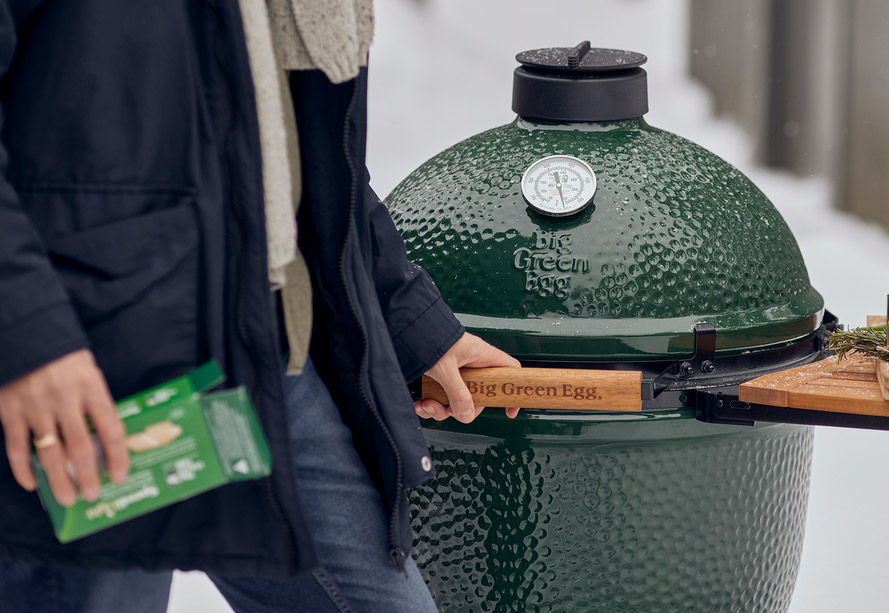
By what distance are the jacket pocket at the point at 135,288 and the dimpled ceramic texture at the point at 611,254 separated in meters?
Result: 0.84

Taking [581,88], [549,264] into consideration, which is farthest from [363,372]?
[581,88]

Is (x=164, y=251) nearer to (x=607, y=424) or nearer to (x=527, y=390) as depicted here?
(x=527, y=390)

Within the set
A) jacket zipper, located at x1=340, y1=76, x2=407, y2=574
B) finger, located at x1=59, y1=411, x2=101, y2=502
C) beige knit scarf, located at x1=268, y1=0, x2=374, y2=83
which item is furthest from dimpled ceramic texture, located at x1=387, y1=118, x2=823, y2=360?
finger, located at x1=59, y1=411, x2=101, y2=502

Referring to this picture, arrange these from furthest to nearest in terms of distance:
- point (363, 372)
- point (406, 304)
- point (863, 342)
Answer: point (863, 342) → point (406, 304) → point (363, 372)

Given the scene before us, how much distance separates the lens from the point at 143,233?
44.2 inches

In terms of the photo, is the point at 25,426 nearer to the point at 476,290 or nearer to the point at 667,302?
the point at 476,290

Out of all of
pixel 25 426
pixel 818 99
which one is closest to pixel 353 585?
pixel 25 426

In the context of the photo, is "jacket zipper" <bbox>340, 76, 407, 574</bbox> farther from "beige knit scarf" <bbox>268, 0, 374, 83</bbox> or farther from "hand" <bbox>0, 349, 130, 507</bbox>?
"hand" <bbox>0, 349, 130, 507</bbox>

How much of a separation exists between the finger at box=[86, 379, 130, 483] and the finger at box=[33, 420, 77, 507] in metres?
0.04

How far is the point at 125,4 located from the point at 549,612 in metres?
1.30

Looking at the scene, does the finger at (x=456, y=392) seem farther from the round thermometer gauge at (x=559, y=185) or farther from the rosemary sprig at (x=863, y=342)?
the rosemary sprig at (x=863, y=342)

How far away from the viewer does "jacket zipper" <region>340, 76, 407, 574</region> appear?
1.36m

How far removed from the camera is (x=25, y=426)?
3.46 ft

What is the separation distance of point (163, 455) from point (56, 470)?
0.10 m
